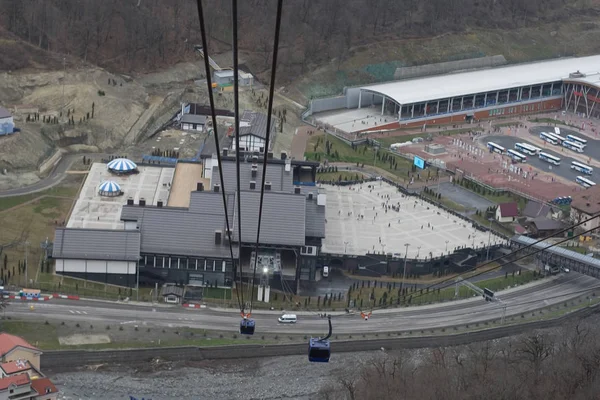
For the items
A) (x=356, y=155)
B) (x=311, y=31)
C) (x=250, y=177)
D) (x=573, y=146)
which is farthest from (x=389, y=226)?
(x=311, y=31)

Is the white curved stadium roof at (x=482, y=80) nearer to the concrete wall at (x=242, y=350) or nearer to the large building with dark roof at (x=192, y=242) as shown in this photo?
the large building with dark roof at (x=192, y=242)

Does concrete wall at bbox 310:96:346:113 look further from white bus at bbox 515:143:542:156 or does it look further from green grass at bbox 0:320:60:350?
green grass at bbox 0:320:60:350

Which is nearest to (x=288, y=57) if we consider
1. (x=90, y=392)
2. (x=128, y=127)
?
(x=128, y=127)

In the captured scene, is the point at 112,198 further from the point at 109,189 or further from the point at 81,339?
the point at 81,339

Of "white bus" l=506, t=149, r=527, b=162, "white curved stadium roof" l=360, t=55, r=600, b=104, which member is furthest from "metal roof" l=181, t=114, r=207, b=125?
"white bus" l=506, t=149, r=527, b=162

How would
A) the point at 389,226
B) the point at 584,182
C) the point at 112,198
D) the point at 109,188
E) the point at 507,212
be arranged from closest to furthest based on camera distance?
the point at 112,198, the point at 109,188, the point at 389,226, the point at 507,212, the point at 584,182

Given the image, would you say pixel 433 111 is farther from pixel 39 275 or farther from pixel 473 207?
pixel 39 275
